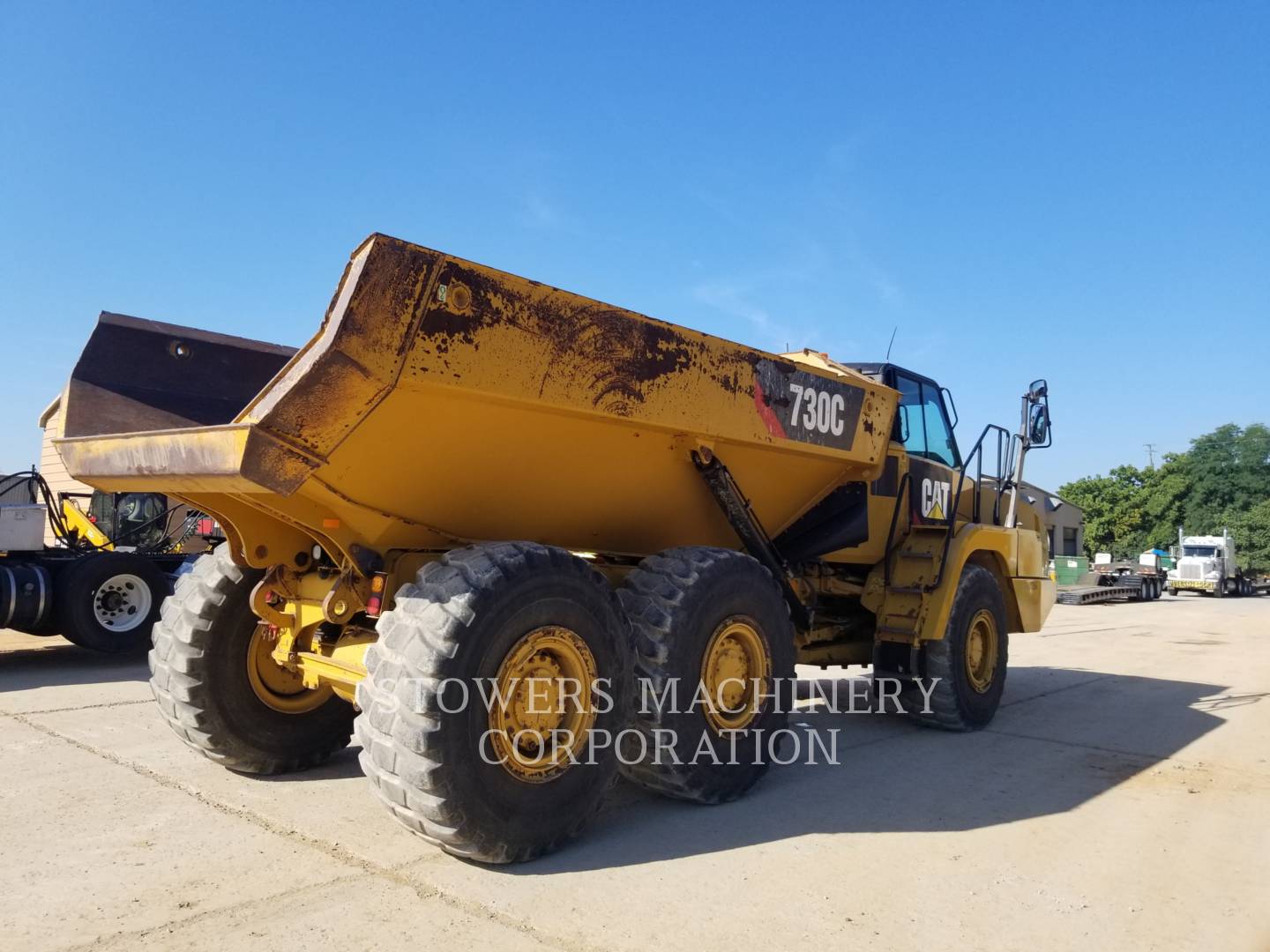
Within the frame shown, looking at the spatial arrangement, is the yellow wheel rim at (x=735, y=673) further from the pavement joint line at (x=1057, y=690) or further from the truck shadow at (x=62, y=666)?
the truck shadow at (x=62, y=666)

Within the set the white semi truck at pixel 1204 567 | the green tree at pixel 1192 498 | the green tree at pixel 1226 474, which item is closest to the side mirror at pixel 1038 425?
the white semi truck at pixel 1204 567

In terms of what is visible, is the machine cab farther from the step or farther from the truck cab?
the truck cab

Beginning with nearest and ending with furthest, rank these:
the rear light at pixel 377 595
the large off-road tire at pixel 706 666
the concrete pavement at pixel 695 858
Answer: the concrete pavement at pixel 695 858
the rear light at pixel 377 595
the large off-road tire at pixel 706 666

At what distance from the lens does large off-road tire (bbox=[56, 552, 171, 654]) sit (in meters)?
9.20

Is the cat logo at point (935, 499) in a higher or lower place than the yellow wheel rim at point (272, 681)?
higher

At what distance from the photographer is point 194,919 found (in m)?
3.16

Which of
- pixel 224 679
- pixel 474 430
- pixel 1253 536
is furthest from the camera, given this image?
pixel 1253 536

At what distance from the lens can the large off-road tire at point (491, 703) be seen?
3.50 meters

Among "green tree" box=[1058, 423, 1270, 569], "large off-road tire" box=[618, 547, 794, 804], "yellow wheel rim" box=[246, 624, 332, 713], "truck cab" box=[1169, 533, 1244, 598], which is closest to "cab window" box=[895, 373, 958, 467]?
"large off-road tire" box=[618, 547, 794, 804]

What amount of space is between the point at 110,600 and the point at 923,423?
8464mm

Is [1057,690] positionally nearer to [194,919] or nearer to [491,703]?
[491,703]

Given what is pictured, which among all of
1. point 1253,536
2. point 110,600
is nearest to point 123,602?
point 110,600

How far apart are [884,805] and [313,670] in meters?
3.07

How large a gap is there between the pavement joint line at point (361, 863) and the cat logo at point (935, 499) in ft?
15.3
